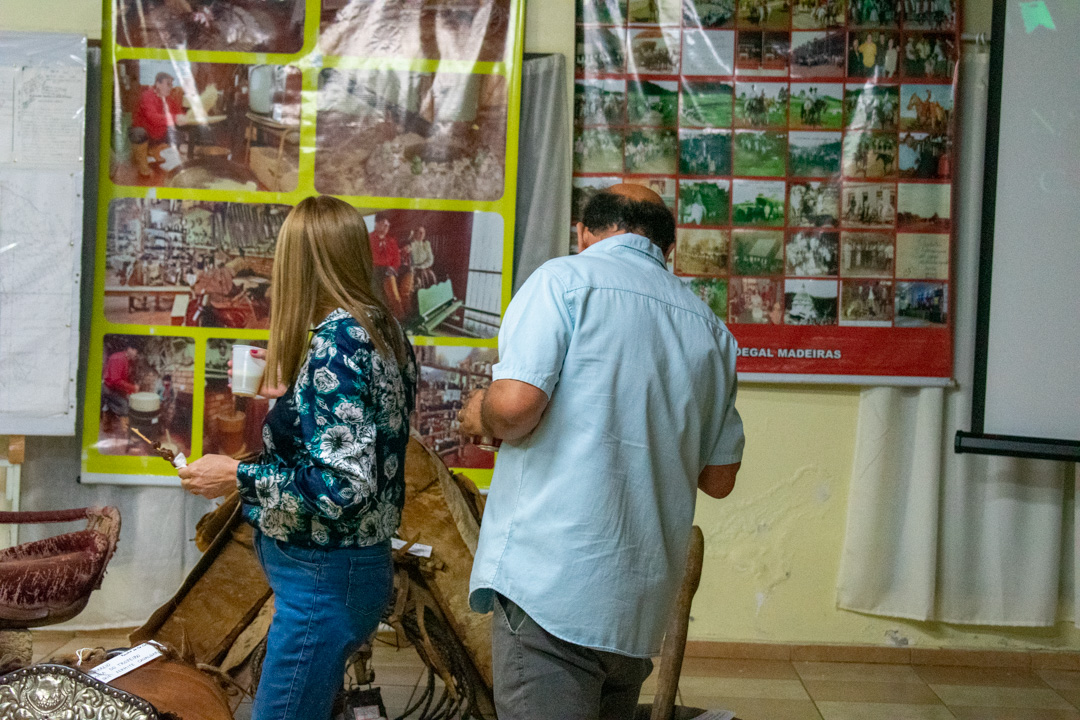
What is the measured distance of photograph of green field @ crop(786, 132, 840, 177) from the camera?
10.7 ft

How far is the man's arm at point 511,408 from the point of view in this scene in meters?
1.36

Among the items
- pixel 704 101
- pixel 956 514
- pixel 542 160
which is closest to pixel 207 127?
pixel 542 160

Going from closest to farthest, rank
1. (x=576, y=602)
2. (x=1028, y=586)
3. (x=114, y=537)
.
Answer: (x=576, y=602)
(x=114, y=537)
(x=1028, y=586)

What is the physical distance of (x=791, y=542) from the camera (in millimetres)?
3398

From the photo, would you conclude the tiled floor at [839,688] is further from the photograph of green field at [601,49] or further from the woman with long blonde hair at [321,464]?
the photograph of green field at [601,49]

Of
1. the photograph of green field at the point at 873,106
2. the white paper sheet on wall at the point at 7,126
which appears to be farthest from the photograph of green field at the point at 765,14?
the white paper sheet on wall at the point at 7,126

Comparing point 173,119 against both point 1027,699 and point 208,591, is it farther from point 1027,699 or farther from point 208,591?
point 1027,699

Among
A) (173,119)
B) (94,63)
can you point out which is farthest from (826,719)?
(94,63)

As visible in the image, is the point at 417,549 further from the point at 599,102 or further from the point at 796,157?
the point at 796,157

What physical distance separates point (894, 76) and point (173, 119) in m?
2.42

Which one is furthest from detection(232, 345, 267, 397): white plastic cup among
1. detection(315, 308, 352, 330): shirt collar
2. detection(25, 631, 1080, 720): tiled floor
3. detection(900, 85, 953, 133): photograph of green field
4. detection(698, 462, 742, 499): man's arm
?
detection(900, 85, 953, 133): photograph of green field

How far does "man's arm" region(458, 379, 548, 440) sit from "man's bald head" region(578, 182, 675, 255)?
1.04 ft

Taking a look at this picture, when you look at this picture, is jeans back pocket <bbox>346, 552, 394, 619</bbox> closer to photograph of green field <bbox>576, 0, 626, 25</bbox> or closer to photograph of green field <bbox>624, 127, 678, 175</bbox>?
photograph of green field <bbox>624, 127, 678, 175</bbox>

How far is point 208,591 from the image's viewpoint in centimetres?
230
